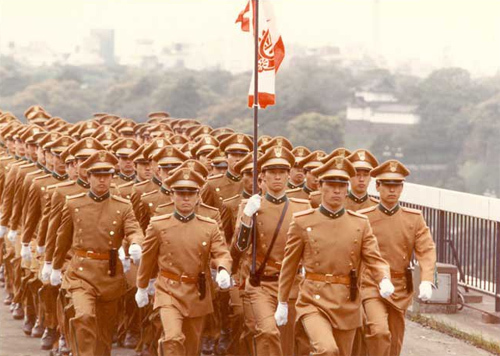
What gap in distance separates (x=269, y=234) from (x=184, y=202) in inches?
39.0

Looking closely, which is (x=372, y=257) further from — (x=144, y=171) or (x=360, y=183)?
(x=144, y=171)

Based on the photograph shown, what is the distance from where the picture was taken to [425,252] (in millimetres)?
12289

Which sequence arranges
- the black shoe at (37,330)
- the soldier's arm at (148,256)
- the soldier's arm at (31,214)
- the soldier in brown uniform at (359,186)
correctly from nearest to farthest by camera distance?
the soldier's arm at (148,256)
the soldier in brown uniform at (359,186)
the soldier's arm at (31,214)
the black shoe at (37,330)

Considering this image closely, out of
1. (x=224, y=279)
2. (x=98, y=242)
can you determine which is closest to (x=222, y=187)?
(x=98, y=242)

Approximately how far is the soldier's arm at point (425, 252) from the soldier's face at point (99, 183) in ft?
10.2

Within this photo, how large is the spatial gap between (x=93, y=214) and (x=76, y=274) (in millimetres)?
609

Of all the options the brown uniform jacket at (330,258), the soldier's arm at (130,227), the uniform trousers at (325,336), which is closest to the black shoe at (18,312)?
the soldier's arm at (130,227)

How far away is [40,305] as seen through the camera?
603 inches

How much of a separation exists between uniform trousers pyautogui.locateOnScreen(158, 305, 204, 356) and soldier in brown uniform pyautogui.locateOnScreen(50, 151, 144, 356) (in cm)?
128

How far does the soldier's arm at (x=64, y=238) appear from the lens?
13.1m

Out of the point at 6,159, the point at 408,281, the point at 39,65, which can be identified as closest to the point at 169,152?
the point at 408,281

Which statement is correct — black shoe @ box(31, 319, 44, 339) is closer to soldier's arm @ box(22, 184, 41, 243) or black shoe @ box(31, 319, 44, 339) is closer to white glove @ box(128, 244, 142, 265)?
soldier's arm @ box(22, 184, 41, 243)

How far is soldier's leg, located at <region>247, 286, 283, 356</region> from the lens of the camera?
11875mm

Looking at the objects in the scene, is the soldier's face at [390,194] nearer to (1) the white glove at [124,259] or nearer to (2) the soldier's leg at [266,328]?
(2) the soldier's leg at [266,328]
